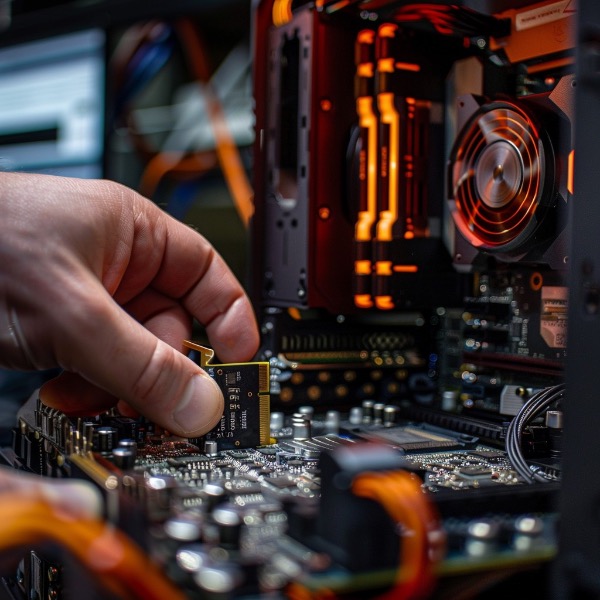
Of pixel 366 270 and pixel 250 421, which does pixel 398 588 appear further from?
pixel 366 270

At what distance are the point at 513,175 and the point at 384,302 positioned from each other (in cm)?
50

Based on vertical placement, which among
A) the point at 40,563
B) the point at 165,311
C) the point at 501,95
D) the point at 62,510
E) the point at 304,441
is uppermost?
the point at 501,95

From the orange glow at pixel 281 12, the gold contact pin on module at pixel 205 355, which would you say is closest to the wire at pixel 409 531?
the gold contact pin on module at pixel 205 355

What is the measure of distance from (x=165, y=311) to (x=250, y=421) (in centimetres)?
45

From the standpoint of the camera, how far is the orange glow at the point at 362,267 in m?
2.11

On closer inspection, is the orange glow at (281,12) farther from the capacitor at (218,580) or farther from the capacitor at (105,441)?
the capacitor at (218,580)

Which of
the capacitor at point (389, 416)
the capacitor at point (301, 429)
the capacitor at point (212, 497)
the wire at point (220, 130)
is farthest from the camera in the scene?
the wire at point (220, 130)

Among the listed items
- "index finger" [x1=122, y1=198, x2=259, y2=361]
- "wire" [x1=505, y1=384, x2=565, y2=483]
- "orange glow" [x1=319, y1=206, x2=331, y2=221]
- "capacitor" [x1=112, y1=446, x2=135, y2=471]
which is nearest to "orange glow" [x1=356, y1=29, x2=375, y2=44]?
"orange glow" [x1=319, y1=206, x2=331, y2=221]

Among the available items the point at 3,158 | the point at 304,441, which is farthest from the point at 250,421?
the point at 3,158

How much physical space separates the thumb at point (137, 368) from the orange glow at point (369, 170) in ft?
2.50

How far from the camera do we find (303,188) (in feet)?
6.88

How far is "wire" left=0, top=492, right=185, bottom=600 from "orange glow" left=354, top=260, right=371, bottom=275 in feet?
4.53

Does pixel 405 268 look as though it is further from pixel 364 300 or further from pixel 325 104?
pixel 325 104

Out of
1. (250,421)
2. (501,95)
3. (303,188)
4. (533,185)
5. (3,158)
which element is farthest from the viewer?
(3,158)
